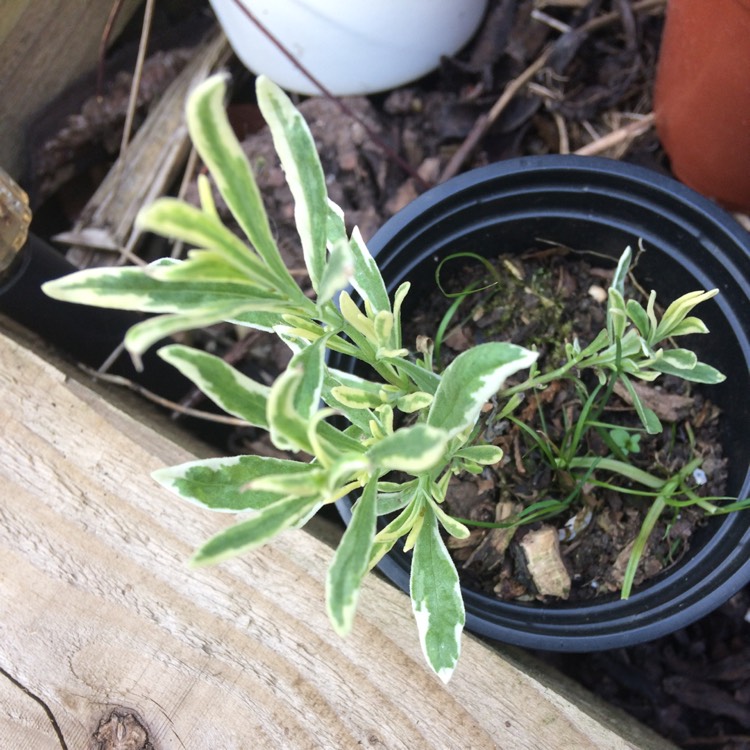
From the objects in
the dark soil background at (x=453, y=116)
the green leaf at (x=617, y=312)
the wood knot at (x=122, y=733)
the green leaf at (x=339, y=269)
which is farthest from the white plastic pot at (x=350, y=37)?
the wood knot at (x=122, y=733)

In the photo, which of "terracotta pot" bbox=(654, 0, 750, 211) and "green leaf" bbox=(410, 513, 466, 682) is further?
"terracotta pot" bbox=(654, 0, 750, 211)

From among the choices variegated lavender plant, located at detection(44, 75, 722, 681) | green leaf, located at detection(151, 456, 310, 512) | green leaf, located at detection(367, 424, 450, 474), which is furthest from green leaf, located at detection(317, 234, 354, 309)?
green leaf, located at detection(151, 456, 310, 512)

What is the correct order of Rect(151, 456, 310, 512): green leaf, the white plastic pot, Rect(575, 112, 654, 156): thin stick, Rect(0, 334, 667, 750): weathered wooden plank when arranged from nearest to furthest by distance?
1. Rect(151, 456, 310, 512): green leaf
2. Rect(0, 334, 667, 750): weathered wooden plank
3. the white plastic pot
4. Rect(575, 112, 654, 156): thin stick

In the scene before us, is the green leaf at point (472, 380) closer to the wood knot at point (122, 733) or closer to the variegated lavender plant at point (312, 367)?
the variegated lavender plant at point (312, 367)

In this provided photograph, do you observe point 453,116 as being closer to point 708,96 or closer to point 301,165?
point 708,96

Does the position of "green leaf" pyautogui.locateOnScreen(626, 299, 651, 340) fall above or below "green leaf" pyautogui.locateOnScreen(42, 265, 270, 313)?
below

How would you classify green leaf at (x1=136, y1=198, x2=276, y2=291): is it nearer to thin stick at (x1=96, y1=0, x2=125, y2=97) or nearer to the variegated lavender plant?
the variegated lavender plant
